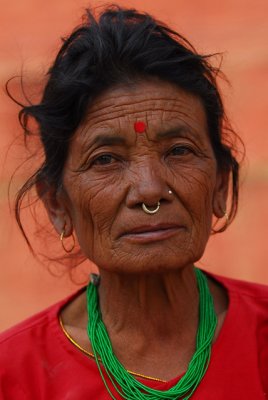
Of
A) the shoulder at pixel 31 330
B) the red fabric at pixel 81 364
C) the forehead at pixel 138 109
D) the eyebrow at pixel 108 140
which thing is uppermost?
the forehead at pixel 138 109

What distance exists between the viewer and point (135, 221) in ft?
11.4

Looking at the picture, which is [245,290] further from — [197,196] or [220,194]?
[197,196]

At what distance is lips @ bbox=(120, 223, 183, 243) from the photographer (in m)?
3.47

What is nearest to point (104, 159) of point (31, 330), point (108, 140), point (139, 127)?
point (108, 140)

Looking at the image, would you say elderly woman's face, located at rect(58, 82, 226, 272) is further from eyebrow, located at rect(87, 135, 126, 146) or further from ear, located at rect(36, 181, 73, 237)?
ear, located at rect(36, 181, 73, 237)

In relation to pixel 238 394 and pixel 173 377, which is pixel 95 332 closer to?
pixel 173 377

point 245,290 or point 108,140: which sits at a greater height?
point 108,140

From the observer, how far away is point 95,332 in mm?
3770

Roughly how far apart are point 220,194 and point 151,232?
0.51 meters

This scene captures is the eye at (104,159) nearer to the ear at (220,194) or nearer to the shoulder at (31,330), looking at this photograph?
the ear at (220,194)

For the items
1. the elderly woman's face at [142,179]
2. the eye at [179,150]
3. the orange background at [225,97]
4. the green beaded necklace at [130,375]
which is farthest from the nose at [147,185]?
the orange background at [225,97]

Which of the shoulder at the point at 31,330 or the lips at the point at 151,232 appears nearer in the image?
the lips at the point at 151,232

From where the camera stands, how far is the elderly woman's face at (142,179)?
11.5 feet

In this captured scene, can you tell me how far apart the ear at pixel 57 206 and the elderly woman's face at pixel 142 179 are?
118 mm
